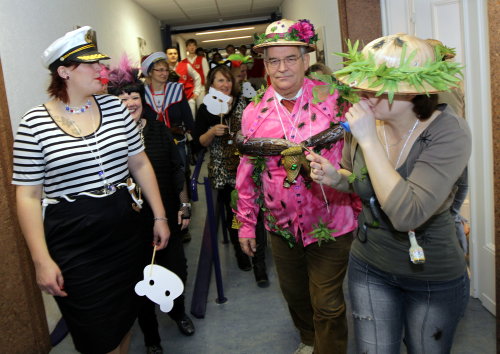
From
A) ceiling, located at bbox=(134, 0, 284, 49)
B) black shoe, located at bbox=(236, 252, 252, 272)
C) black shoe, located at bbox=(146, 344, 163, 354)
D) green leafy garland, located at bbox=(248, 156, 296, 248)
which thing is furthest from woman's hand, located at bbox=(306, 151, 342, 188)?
→ ceiling, located at bbox=(134, 0, 284, 49)

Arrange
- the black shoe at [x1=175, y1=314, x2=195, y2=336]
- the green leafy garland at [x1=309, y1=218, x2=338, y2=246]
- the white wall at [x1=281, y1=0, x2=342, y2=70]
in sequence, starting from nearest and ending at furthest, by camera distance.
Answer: the green leafy garland at [x1=309, y1=218, x2=338, y2=246], the black shoe at [x1=175, y1=314, x2=195, y2=336], the white wall at [x1=281, y1=0, x2=342, y2=70]

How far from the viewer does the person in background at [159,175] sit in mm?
2850

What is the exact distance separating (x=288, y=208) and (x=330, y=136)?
1.38ft

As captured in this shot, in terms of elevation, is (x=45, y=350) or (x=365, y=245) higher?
(x=365, y=245)

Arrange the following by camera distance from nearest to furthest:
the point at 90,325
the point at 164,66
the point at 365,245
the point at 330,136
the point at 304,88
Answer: the point at 365,245 < the point at 90,325 < the point at 330,136 < the point at 304,88 < the point at 164,66

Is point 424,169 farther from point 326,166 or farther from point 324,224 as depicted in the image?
point 324,224

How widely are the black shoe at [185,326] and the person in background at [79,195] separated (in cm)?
104

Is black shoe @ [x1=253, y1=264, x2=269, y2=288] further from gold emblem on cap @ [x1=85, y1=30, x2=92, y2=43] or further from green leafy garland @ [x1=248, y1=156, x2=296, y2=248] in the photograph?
gold emblem on cap @ [x1=85, y1=30, x2=92, y2=43]

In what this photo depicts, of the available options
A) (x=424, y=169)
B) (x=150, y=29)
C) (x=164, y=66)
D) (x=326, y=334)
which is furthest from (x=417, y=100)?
(x=150, y=29)

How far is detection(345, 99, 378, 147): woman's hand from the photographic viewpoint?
152 cm

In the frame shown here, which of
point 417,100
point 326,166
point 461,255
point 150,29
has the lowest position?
point 461,255

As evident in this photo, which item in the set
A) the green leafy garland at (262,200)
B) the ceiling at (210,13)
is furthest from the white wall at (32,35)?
the ceiling at (210,13)

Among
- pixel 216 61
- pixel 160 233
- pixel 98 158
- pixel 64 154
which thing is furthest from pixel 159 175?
pixel 216 61

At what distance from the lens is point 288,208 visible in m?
2.35
